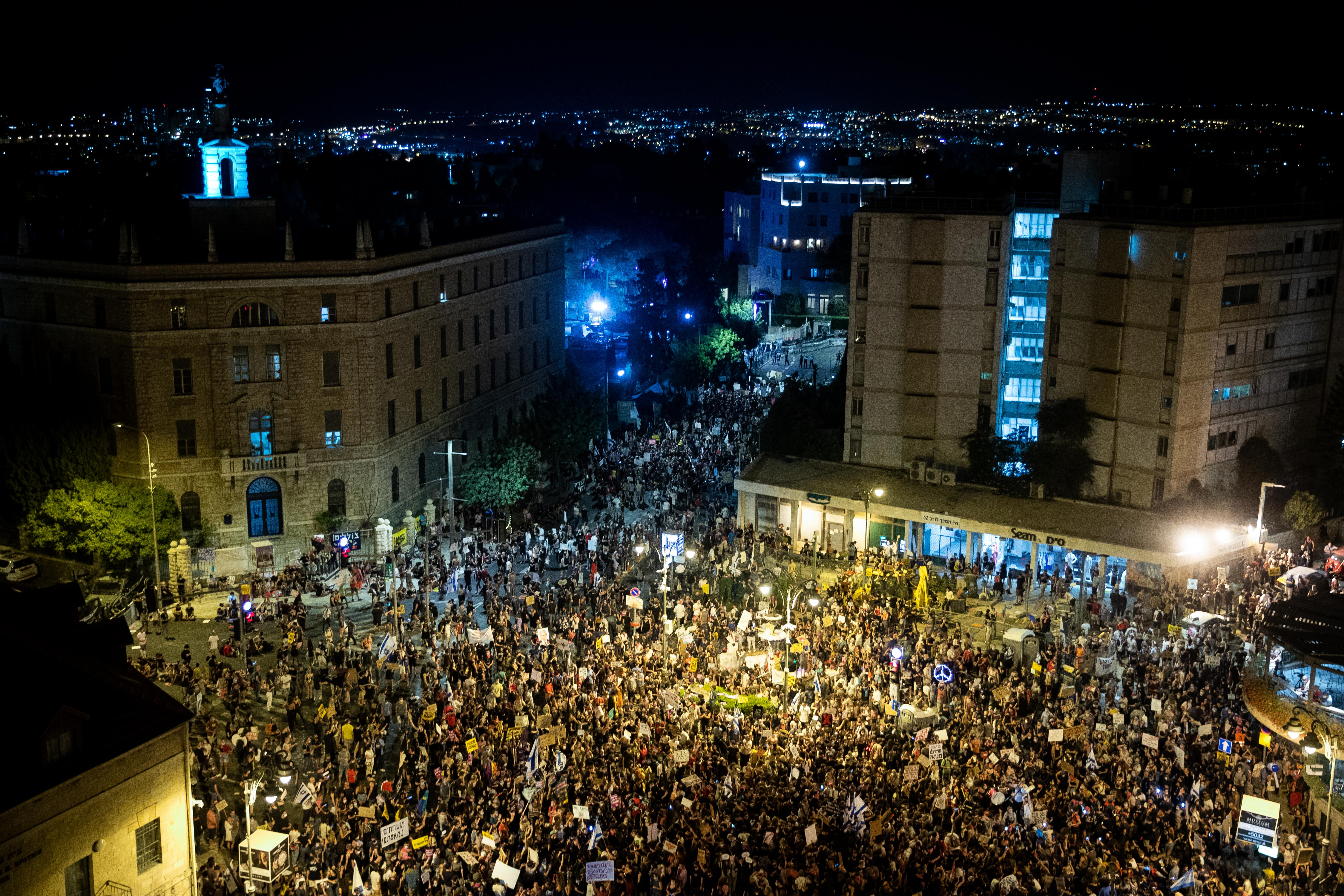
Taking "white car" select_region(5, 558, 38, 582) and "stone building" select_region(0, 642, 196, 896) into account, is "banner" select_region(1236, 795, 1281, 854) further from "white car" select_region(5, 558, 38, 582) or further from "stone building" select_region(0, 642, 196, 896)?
"white car" select_region(5, 558, 38, 582)

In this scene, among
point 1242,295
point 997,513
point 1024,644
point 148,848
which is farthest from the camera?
point 1242,295

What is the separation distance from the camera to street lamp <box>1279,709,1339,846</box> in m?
25.3

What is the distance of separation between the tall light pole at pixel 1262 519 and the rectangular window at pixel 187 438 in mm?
37307

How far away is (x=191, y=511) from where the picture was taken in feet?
157

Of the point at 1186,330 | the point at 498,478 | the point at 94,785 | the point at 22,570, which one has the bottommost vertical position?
the point at 22,570

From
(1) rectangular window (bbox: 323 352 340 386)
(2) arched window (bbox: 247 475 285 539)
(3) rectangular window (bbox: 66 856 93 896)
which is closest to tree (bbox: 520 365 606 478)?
(1) rectangular window (bbox: 323 352 340 386)

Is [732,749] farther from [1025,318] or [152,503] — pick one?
[1025,318]

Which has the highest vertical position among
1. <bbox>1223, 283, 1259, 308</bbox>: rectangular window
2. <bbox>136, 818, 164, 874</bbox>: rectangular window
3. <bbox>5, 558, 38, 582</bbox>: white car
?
<bbox>1223, 283, 1259, 308</bbox>: rectangular window

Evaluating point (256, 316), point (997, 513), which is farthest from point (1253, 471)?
point (256, 316)

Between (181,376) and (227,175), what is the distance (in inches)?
419

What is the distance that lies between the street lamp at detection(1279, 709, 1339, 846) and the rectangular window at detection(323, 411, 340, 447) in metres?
36.4

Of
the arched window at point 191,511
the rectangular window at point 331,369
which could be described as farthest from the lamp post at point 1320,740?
the arched window at point 191,511

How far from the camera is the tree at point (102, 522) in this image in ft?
144

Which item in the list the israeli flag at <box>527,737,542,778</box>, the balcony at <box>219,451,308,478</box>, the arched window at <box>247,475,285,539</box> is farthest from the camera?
the arched window at <box>247,475,285,539</box>
